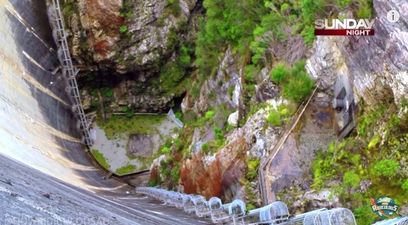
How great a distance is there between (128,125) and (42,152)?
27.2 feet

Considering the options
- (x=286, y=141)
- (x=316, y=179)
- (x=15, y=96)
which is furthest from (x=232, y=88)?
(x=15, y=96)

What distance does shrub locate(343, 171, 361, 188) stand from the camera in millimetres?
9547

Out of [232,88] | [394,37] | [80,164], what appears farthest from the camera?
[80,164]

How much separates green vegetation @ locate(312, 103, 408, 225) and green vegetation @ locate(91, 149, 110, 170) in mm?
12933

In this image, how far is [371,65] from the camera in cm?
990

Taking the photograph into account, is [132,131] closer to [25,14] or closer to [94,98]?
[94,98]

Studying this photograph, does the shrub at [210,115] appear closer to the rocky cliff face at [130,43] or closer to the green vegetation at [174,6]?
the rocky cliff face at [130,43]

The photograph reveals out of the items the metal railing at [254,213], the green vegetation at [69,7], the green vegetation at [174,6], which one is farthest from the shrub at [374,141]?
the green vegetation at [69,7]

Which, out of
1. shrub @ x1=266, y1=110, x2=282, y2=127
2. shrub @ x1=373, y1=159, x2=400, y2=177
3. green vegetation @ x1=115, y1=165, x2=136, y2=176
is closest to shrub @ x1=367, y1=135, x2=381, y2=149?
shrub @ x1=373, y1=159, x2=400, y2=177

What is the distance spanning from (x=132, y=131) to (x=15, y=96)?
6.88 meters

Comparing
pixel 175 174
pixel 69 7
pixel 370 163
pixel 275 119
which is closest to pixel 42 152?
pixel 175 174

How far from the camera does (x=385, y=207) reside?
28.2 ft

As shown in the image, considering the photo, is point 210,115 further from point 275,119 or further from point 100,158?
point 100,158

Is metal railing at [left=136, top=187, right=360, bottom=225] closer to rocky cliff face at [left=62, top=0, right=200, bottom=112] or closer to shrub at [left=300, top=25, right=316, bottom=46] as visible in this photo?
shrub at [left=300, top=25, right=316, bottom=46]
